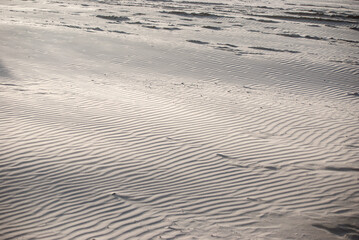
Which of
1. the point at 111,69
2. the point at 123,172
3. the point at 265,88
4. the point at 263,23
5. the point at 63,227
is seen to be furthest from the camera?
the point at 263,23

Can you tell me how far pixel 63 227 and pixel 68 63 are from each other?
8.79 m

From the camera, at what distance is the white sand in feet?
14.4

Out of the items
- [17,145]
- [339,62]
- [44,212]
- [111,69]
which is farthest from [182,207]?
[339,62]

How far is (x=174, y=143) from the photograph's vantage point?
6504 millimetres

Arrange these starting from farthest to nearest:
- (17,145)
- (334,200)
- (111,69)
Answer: (111,69) → (17,145) → (334,200)

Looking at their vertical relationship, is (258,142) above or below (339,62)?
below

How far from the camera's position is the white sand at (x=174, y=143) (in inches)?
172

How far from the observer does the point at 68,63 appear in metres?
11.9

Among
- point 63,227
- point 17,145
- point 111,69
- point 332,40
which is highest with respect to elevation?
point 332,40

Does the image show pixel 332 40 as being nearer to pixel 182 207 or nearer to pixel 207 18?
pixel 207 18

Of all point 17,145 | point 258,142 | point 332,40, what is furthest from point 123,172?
point 332,40

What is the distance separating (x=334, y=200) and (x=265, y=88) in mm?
6156

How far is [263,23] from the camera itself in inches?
947

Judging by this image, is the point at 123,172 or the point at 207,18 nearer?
the point at 123,172
